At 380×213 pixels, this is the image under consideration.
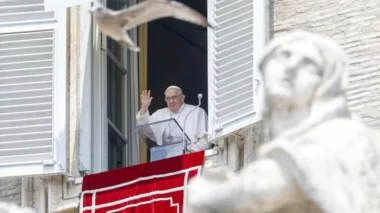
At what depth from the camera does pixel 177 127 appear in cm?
1694

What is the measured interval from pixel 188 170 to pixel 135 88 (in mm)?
1820

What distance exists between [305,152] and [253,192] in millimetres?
180

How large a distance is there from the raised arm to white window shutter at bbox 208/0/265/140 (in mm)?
8497

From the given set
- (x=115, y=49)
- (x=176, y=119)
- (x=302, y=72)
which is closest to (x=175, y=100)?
(x=176, y=119)

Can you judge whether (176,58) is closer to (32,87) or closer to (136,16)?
(32,87)

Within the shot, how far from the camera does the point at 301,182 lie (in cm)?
701

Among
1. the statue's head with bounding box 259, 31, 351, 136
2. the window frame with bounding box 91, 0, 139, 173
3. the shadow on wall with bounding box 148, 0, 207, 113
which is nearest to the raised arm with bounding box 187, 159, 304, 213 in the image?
the statue's head with bounding box 259, 31, 351, 136

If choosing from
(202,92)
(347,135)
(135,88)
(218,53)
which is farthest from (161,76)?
(347,135)

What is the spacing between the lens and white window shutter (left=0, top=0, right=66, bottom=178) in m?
16.9

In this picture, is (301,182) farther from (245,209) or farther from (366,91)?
(366,91)

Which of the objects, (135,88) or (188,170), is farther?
(135,88)

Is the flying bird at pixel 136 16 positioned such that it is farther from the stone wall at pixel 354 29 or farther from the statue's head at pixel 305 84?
the statue's head at pixel 305 84

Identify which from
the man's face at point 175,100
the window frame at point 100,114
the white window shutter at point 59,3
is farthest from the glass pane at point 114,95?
the white window shutter at point 59,3

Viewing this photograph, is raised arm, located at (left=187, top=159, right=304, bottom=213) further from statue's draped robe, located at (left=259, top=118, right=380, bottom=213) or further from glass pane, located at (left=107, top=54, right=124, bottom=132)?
glass pane, located at (left=107, top=54, right=124, bottom=132)
